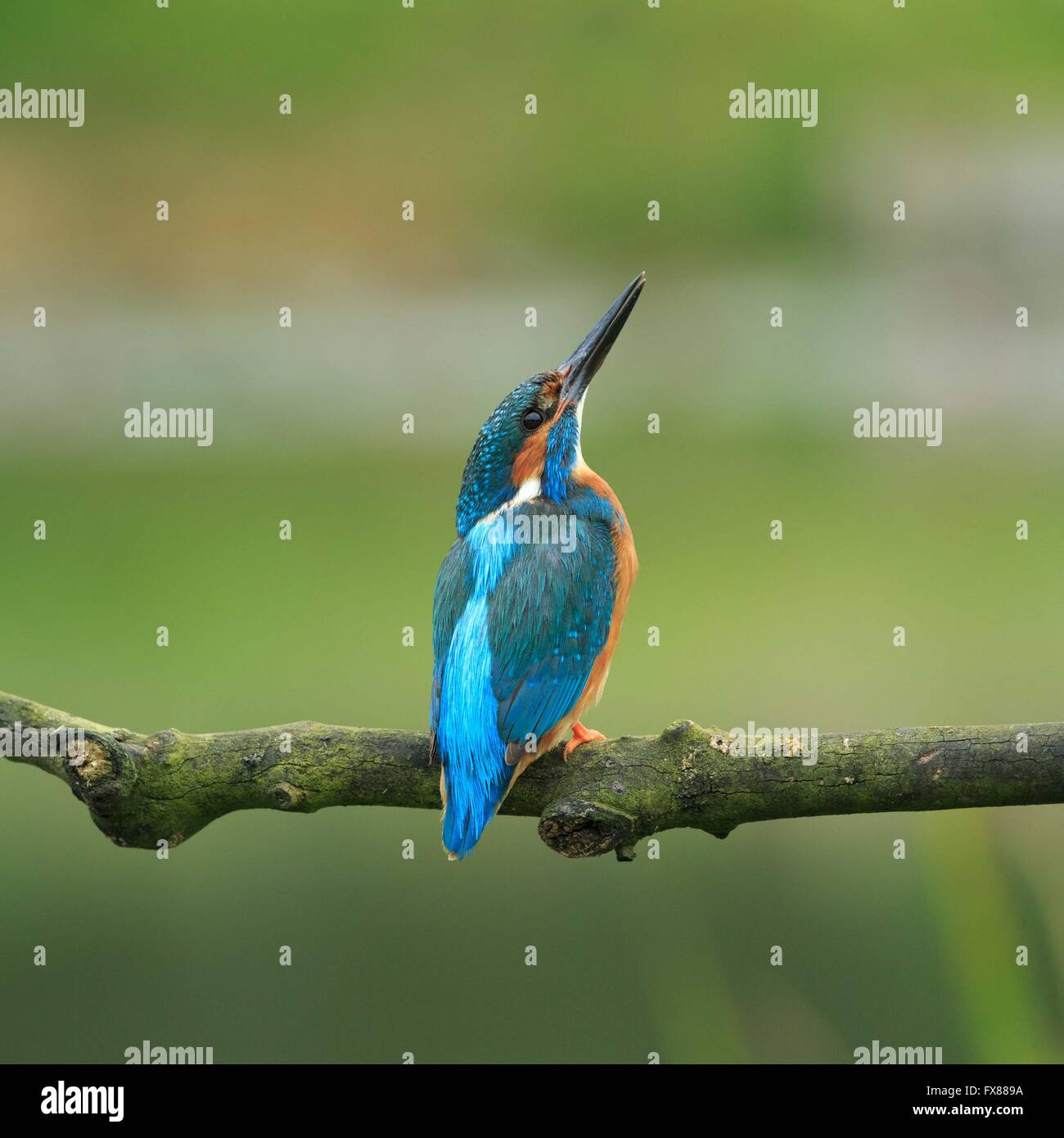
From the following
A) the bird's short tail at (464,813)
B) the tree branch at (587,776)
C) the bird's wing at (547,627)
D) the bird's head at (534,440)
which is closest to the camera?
the tree branch at (587,776)

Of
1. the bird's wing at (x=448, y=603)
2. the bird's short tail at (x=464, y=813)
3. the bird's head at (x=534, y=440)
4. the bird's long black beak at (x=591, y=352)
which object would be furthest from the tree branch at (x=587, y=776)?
the bird's long black beak at (x=591, y=352)

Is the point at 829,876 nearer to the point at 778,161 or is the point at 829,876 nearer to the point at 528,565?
the point at 528,565

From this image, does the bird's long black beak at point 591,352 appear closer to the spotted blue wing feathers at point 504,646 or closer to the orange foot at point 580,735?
the spotted blue wing feathers at point 504,646

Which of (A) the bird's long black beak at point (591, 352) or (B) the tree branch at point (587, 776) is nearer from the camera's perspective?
(B) the tree branch at point (587, 776)

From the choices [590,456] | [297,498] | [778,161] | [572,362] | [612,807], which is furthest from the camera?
[590,456]

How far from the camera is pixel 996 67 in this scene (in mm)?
6195

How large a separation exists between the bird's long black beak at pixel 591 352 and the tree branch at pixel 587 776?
2.43 ft

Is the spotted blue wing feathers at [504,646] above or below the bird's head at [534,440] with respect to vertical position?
below

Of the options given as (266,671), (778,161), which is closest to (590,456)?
(778,161)

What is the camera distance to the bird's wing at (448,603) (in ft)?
6.97

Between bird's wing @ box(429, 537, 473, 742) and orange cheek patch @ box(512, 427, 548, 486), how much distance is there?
0.18 m

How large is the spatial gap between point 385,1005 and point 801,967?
48.0 inches

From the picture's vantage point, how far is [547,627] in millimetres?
2117

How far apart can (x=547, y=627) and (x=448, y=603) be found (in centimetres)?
18
